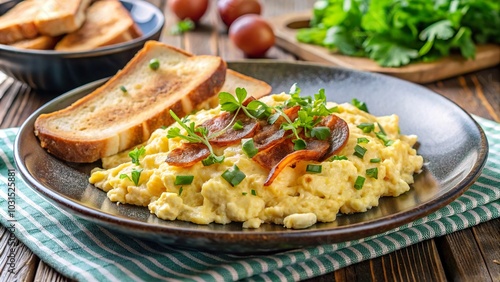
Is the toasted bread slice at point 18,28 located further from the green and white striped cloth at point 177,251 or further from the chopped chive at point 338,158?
the chopped chive at point 338,158

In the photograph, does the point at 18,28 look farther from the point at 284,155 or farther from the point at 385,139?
the point at 385,139

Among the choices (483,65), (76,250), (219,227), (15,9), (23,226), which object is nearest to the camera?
(219,227)

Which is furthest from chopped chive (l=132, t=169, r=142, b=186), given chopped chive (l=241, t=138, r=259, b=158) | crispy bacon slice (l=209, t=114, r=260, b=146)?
chopped chive (l=241, t=138, r=259, b=158)

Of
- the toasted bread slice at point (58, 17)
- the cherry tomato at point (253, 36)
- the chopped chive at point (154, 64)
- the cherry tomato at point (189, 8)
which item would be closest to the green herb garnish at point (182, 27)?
the cherry tomato at point (189, 8)

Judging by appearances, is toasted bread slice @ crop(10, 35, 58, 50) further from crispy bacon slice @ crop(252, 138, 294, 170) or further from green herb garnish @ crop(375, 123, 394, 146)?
green herb garnish @ crop(375, 123, 394, 146)

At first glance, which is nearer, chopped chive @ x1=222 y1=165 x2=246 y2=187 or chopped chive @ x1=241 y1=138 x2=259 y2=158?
chopped chive @ x1=222 y1=165 x2=246 y2=187

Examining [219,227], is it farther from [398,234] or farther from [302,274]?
[398,234]

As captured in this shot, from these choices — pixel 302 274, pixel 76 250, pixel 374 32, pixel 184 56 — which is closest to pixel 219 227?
pixel 302 274
